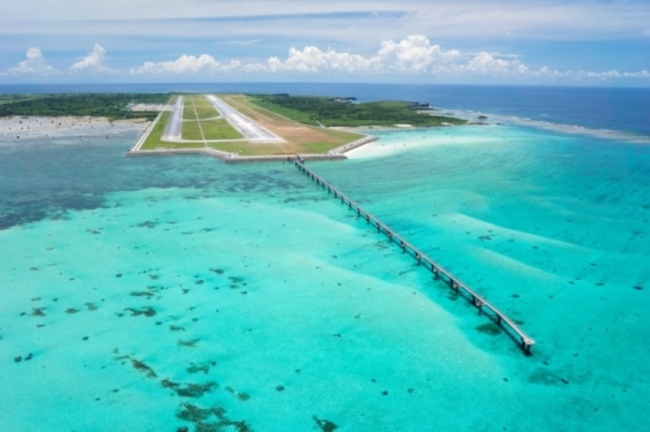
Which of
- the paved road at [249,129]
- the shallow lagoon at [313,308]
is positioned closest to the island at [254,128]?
the paved road at [249,129]

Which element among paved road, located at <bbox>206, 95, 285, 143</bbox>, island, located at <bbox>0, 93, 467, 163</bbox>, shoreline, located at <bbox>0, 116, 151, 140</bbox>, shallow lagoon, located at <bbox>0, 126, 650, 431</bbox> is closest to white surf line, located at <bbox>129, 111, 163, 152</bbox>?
island, located at <bbox>0, 93, 467, 163</bbox>

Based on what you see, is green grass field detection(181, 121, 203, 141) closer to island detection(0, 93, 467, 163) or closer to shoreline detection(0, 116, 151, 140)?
island detection(0, 93, 467, 163)

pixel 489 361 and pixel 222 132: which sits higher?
pixel 222 132

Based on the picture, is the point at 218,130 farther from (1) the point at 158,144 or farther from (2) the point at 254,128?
(1) the point at 158,144

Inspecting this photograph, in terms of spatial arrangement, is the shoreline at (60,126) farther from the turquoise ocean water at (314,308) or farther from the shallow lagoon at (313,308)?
the shallow lagoon at (313,308)

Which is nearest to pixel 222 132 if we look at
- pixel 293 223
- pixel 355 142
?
pixel 355 142

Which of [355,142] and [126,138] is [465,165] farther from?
[126,138]
